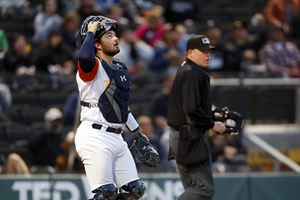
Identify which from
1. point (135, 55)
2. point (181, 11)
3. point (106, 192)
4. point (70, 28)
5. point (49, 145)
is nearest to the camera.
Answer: point (106, 192)

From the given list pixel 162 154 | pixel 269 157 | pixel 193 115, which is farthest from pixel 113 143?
pixel 269 157

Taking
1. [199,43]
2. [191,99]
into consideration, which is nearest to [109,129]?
[191,99]

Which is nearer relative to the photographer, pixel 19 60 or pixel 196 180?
pixel 196 180

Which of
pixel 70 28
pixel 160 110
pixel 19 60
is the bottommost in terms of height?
pixel 160 110

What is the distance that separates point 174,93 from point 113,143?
1260 mm

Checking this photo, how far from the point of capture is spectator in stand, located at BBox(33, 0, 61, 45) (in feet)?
52.9

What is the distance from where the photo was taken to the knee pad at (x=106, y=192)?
8.51m

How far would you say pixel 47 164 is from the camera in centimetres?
1356

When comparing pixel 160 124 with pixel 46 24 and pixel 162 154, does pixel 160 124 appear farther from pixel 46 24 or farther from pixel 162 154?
pixel 46 24

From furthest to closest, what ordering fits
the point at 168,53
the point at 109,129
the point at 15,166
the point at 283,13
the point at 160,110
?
the point at 283,13 < the point at 168,53 < the point at 160,110 < the point at 15,166 < the point at 109,129

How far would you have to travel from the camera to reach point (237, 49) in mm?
16422

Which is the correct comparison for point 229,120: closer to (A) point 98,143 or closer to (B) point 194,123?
(B) point 194,123

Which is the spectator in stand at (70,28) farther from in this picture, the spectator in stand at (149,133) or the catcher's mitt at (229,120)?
the catcher's mitt at (229,120)

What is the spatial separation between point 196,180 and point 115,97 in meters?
1.43
